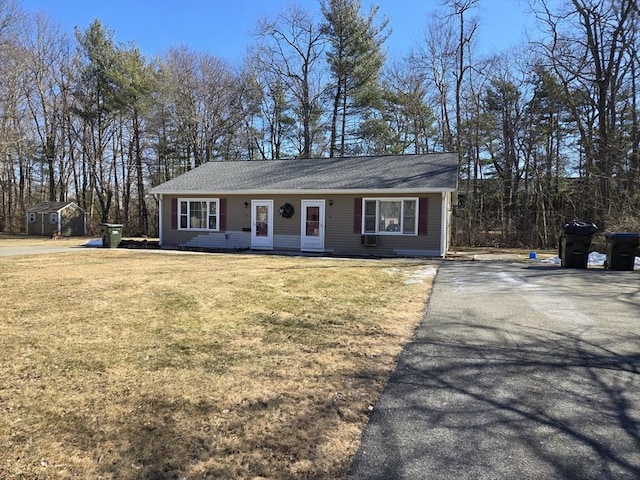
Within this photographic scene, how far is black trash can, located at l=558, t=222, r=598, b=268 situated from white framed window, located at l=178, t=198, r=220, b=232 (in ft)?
38.0

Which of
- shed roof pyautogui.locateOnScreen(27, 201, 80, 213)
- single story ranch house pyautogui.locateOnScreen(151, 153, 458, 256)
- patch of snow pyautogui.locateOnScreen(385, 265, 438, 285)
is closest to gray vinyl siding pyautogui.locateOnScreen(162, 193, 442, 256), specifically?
single story ranch house pyautogui.locateOnScreen(151, 153, 458, 256)

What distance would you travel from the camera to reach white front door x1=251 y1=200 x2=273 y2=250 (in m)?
15.4

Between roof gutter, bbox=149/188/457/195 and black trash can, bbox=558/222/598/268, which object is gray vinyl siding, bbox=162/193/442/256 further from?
black trash can, bbox=558/222/598/268

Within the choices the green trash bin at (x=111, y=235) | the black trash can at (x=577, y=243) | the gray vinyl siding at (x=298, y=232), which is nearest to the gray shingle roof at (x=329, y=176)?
the gray vinyl siding at (x=298, y=232)

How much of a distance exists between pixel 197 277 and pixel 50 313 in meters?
3.13

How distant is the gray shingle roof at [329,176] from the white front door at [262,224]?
2.14ft

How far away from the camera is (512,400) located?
2895 mm

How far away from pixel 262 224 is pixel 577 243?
10.0 meters

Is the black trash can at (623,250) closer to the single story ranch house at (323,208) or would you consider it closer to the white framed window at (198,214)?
the single story ranch house at (323,208)

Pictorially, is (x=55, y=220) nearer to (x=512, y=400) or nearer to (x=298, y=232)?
(x=298, y=232)

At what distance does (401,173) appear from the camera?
595 inches

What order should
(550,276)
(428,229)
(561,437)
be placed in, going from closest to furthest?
(561,437), (550,276), (428,229)

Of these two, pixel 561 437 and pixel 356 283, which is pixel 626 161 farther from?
pixel 561 437

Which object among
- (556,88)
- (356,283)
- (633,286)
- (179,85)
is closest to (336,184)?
(356,283)
